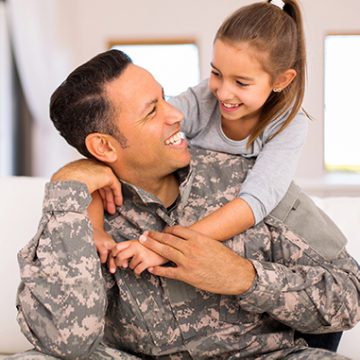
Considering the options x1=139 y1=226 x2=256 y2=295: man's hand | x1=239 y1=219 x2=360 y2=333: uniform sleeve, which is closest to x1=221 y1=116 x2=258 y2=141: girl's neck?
x1=239 y1=219 x2=360 y2=333: uniform sleeve

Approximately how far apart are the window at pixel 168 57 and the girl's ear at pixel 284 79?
385 centimetres

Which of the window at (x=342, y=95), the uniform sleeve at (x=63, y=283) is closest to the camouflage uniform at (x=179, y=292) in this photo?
the uniform sleeve at (x=63, y=283)

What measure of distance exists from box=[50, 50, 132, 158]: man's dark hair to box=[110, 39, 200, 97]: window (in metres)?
4.03

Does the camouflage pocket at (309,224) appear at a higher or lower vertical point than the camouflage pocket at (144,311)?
higher

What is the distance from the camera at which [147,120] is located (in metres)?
1.95

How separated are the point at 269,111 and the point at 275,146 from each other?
0.14 m

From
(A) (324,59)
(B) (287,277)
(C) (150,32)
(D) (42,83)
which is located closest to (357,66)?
(A) (324,59)

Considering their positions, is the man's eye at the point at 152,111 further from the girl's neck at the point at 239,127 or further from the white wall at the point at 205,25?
the white wall at the point at 205,25

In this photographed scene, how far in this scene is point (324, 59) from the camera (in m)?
5.87

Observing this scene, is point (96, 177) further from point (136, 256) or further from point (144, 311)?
point (144, 311)

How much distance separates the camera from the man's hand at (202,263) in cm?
177

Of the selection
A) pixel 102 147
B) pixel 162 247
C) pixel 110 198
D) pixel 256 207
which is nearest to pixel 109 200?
pixel 110 198

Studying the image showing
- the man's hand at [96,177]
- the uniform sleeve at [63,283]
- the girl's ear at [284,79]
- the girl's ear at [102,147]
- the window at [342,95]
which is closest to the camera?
the uniform sleeve at [63,283]

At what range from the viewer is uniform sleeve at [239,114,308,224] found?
6.27 feet
